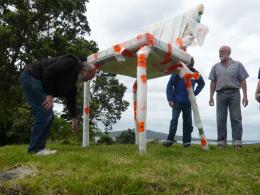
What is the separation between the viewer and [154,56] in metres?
5.50

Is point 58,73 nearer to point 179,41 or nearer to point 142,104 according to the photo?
point 142,104

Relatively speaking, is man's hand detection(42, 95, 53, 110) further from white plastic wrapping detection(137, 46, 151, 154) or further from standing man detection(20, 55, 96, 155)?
white plastic wrapping detection(137, 46, 151, 154)

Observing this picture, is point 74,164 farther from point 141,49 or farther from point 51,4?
point 51,4

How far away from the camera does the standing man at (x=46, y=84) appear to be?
476 cm

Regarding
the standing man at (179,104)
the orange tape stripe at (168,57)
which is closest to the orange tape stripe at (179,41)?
the orange tape stripe at (168,57)

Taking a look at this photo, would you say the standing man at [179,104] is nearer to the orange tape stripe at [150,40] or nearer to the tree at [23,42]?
the orange tape stripe at [150,40]

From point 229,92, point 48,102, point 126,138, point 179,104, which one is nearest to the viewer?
point 48,102

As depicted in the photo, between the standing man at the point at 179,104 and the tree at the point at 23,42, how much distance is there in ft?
31.1

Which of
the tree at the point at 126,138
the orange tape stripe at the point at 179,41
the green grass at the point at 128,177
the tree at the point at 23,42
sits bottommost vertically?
the green grass at the point at 128,177

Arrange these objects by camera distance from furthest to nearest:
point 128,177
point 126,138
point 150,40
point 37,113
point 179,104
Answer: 1. point 126,138
2. point 179,104
3. point 150,40
4. point 37,113
5. point 128,177

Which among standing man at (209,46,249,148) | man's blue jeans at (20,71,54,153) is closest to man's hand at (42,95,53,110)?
man's blue jeans at (20,71,54,153)

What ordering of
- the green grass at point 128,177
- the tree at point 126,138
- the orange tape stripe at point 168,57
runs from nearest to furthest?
the green grass at point 128,177 < the orange tape stripe at point 168,57 < the tree at point 126,138

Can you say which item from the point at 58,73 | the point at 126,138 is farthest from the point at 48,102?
the point at 126,138

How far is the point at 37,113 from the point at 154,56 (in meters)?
1.85
